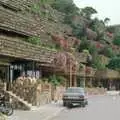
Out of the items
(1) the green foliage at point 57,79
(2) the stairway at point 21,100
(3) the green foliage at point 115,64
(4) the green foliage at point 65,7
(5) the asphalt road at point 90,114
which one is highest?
(4) the green foliage at point 65,7

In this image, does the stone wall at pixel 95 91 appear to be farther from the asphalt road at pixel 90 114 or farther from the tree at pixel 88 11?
the tree at pixel 88 11

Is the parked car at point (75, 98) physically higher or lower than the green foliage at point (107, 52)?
lower

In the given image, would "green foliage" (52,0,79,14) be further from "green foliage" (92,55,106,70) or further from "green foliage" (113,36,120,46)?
"green foliage" (92,55,106,70)

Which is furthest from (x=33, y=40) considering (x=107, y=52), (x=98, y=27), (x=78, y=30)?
(x=98, y=27)

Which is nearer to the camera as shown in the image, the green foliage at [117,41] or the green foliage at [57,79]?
the green foliage at [57,79]

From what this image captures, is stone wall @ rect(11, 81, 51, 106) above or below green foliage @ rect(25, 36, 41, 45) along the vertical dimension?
below

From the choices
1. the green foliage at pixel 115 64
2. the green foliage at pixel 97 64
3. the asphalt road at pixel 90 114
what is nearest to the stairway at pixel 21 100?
the asphalt road at pixel 90 114

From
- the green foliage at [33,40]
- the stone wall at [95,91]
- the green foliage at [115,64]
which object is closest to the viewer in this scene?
the green foliage at [33,40]

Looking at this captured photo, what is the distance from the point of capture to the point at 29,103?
32594 mm

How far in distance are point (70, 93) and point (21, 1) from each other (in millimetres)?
10039

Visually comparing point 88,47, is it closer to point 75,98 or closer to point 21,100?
point 75,98

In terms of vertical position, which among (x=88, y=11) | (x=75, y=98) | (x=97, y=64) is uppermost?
(x=88, y=11)

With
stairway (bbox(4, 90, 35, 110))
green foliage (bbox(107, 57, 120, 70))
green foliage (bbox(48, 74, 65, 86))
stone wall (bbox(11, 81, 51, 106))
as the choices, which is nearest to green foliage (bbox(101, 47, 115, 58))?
green foliage (bbox(107, 57, 120, 70))

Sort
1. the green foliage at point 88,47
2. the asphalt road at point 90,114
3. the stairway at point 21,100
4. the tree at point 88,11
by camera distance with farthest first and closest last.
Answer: the tree at point 88,11, the green foliage at point 88,47, the stairway at point 21,100, the asphalt road at point 90,114
